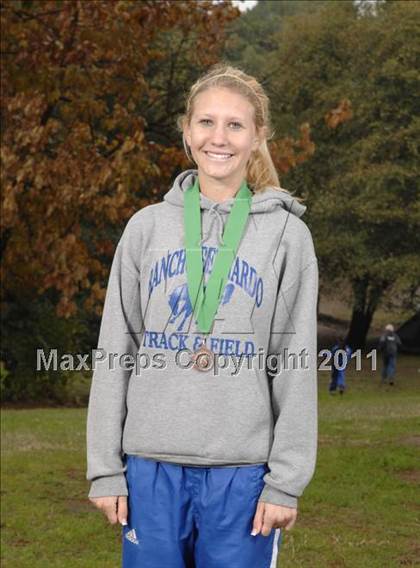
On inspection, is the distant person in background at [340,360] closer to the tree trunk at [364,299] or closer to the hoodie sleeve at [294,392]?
the tree trunk at [364,299]

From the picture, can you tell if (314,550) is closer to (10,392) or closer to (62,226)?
(62,226)

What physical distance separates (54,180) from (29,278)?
10.9 feet

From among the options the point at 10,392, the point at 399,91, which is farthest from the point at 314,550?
the point at 10,392

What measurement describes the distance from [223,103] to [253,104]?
11 cm

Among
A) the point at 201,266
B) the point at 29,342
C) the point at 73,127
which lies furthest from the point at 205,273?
the point at 29,342

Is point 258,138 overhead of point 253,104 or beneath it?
beneath

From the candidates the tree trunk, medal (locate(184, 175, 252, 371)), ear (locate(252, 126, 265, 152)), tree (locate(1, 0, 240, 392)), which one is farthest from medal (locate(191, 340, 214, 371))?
tree (locate(1, 0, 240, 392))

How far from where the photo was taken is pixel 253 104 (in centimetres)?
332

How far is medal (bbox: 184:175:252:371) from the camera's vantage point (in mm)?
3105

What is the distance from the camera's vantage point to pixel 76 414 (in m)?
17.0

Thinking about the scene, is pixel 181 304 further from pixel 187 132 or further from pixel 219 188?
pixel 187 132

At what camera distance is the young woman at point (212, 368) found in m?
3.10

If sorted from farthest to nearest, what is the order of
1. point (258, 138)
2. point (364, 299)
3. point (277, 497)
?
point (364, 299) → point (258, 138) → point (277, 497)

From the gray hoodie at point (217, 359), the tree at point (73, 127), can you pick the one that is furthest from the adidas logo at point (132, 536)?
the tree at point (73, 127)
